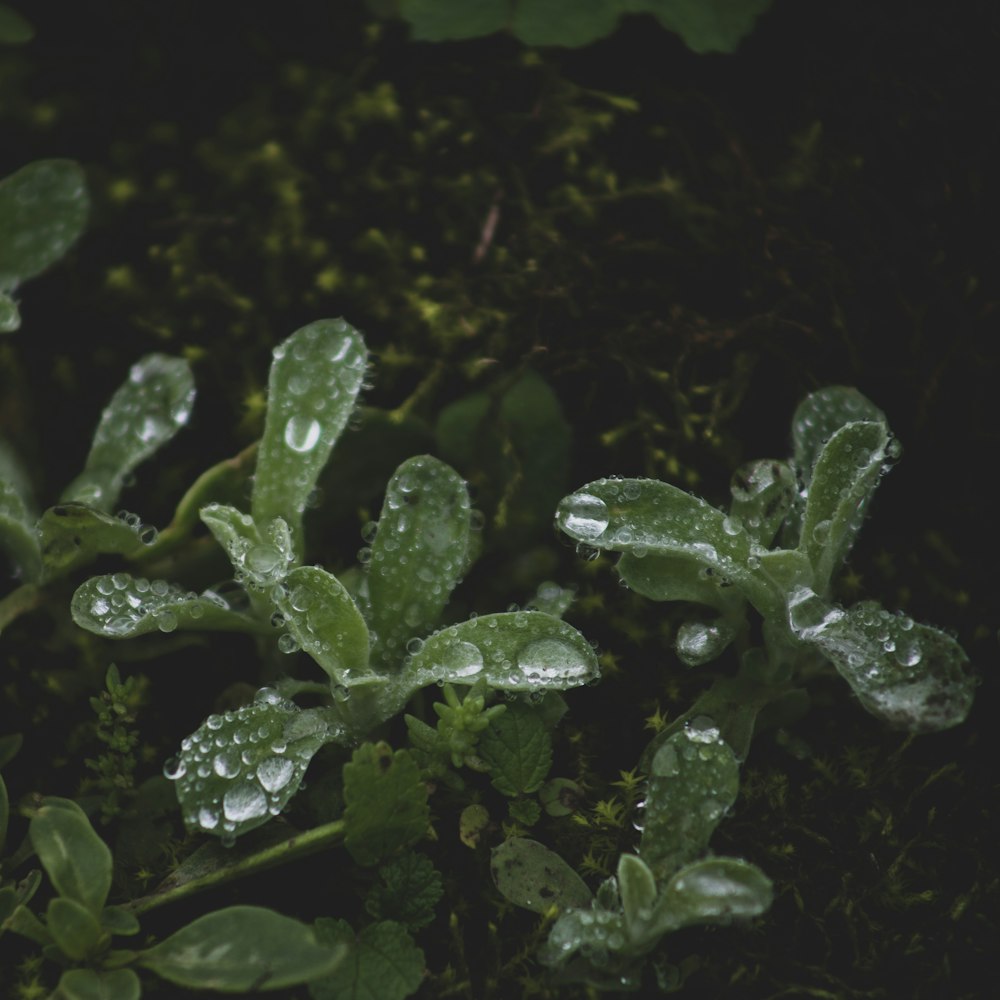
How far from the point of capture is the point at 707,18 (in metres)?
1.83

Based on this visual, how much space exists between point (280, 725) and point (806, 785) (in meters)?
0.78

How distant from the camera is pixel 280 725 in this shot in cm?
134

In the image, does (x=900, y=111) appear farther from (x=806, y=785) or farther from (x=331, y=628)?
(x=331, y=628)

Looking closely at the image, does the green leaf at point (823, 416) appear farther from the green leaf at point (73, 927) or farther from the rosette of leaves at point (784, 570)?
the green leaf at point (73, 927)

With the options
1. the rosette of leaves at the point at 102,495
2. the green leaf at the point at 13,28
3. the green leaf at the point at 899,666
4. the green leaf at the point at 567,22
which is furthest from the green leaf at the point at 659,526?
the green leaf at the point at 13,28

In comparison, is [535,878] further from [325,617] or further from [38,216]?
[38,216]

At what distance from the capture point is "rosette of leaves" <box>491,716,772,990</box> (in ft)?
3.79

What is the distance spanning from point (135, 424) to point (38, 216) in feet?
1.71

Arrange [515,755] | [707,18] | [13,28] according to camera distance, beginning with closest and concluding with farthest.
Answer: [515,755], [707,18], [13,28]

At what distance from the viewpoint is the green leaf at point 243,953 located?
111 cm

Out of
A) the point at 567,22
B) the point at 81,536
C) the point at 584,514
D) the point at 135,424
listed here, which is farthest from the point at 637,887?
the point at 567,22

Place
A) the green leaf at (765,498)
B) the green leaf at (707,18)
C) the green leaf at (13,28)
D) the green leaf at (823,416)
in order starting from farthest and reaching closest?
the green leaf at (13,28) < the green leaf at (707,18) < the green leaf at (823,416) < the green leaf at (765,498)

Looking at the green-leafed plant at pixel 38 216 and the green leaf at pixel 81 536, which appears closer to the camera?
the green leaf at pixel 81 536

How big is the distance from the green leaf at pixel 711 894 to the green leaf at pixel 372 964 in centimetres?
32
